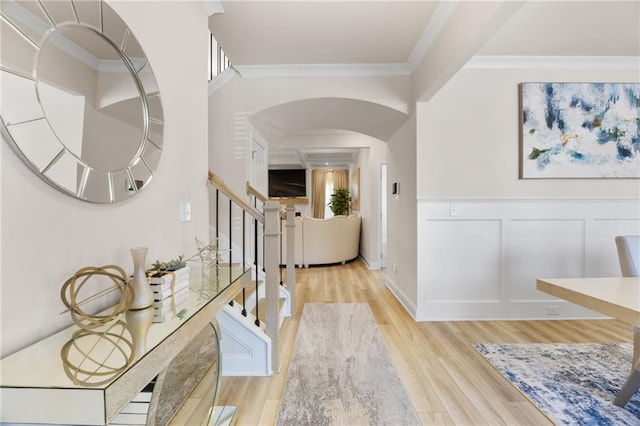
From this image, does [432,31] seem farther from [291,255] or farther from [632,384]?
[632,384]

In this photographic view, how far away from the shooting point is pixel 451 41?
2207 mm

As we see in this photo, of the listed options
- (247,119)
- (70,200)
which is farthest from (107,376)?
(247,119)

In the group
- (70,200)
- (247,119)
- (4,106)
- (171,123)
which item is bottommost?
(70,200)

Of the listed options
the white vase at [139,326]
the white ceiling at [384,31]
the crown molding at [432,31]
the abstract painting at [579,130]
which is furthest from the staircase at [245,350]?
the abstract painting at [579,130]

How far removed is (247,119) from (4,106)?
2698mm

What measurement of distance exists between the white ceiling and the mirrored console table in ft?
7.35

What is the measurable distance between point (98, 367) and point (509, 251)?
11.1 feet

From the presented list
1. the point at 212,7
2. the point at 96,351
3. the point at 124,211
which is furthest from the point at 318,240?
the point at 96,351

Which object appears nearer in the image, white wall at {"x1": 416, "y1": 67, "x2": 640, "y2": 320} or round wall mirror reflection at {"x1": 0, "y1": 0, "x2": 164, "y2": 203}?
round wall mirror reflection at {"x1": 0, "y1": 0, "x2": 164, "y2": 203}

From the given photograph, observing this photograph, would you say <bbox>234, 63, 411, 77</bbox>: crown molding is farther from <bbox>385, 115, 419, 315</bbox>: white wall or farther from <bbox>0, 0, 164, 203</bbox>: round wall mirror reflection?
<bbox>0, 0, 164, 203</bbox>: round wall mirror reflection

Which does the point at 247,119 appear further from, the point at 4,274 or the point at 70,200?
the point at 4,274

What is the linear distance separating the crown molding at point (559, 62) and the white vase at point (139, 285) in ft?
10.8

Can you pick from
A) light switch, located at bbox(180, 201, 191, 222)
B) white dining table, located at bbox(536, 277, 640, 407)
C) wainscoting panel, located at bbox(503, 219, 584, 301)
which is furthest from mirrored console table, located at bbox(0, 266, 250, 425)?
wainscoting panel, located at bbox(503, 219, 584, 301)

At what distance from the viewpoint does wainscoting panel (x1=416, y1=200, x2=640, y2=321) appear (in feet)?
9.80
